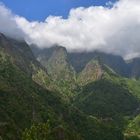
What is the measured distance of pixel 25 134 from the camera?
17050 cm

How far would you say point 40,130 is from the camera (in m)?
174

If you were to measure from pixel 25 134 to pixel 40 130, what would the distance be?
6.97m
